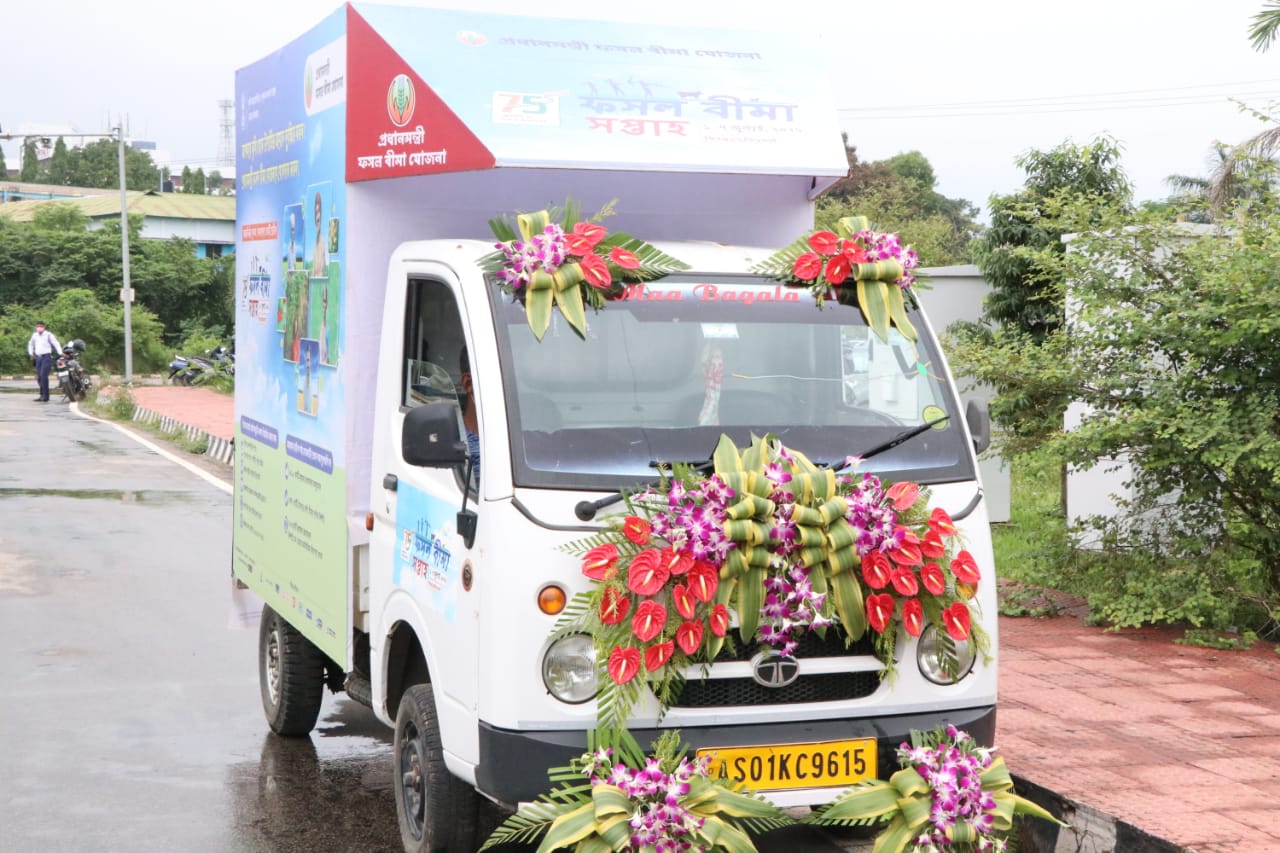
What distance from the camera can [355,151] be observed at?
5.35m

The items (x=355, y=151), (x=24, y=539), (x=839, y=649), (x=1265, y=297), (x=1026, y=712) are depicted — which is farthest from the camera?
(x=24, y=539)

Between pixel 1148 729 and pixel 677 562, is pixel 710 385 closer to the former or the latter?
pixel 677 562

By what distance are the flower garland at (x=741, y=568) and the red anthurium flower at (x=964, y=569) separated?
0.15 ft

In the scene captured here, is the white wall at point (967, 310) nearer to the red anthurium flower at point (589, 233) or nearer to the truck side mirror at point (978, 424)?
the truck side mirror at point (978, 424)

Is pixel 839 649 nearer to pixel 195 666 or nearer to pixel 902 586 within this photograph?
pixel 902 586

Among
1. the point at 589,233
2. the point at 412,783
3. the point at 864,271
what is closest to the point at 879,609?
the point at 864,271

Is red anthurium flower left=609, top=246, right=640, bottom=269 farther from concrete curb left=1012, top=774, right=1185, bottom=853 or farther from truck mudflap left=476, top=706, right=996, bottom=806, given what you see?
concrete curb left=1012, top=774, right=1185, bottom=853

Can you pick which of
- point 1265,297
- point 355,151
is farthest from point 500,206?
point 1265,297

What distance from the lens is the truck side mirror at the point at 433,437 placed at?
4.26m

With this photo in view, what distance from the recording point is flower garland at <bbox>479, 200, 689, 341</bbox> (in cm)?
450

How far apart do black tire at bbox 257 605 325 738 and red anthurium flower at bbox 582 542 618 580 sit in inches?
112

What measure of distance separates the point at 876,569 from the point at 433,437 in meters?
1.28

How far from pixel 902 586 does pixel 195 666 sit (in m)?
5.22

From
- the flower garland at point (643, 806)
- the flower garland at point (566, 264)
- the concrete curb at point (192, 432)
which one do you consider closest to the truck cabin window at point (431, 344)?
the flower garland at point (566, 264)
